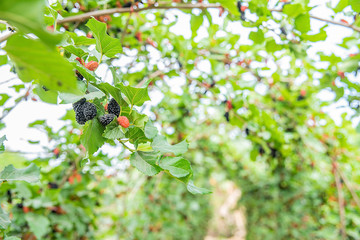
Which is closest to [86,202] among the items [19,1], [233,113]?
[233,113]

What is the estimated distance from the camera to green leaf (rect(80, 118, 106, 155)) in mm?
578

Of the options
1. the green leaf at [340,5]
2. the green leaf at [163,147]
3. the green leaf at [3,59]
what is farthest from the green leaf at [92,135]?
the green leaf at [340,5]

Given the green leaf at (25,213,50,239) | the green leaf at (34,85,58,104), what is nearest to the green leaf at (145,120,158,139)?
the green leaf at (34,85,58,104)

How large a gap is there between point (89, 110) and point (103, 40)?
0.16 m

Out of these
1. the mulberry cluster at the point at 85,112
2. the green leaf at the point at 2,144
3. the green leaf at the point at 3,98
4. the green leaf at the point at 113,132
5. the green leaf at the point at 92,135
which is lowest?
the green leaf at the point at 3,98

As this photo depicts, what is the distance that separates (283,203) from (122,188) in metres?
1.67

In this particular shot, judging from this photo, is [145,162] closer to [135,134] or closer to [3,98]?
[135,134]

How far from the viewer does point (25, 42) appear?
1.05 feet

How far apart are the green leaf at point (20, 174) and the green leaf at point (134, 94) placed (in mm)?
352

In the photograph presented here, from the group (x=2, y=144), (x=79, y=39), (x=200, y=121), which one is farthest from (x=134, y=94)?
(x=200, y=121)

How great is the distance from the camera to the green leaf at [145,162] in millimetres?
571

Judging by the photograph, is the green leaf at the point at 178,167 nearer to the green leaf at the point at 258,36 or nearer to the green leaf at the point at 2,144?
the green leaf at the point at 2,144

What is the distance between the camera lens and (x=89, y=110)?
21.9 inches

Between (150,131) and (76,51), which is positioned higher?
(76,51)
